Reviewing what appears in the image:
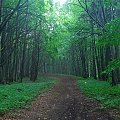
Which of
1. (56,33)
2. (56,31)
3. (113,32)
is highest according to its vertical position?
(56,31)

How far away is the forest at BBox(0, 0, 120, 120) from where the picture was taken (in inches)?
696

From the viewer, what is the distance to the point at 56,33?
3894 cm

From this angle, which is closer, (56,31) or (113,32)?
(113,32)

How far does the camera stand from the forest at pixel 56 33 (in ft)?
58.0

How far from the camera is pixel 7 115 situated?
12.3m

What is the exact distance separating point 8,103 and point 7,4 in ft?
47.2

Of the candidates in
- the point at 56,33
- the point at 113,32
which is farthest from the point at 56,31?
the point at 113,32

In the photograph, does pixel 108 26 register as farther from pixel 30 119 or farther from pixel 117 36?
pixel 30 119

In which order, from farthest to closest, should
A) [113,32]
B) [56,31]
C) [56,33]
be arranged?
[56,31]
[56,33]
[113,32]

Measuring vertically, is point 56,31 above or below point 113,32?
above

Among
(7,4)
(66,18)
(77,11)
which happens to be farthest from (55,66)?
(7,4)

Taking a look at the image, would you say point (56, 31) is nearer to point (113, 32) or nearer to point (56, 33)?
point (56, 33)

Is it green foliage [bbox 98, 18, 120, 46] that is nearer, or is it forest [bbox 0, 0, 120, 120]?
green foliage [bbox 98, 18, 120, 46]

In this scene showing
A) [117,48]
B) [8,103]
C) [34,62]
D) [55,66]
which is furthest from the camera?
[55,66]
